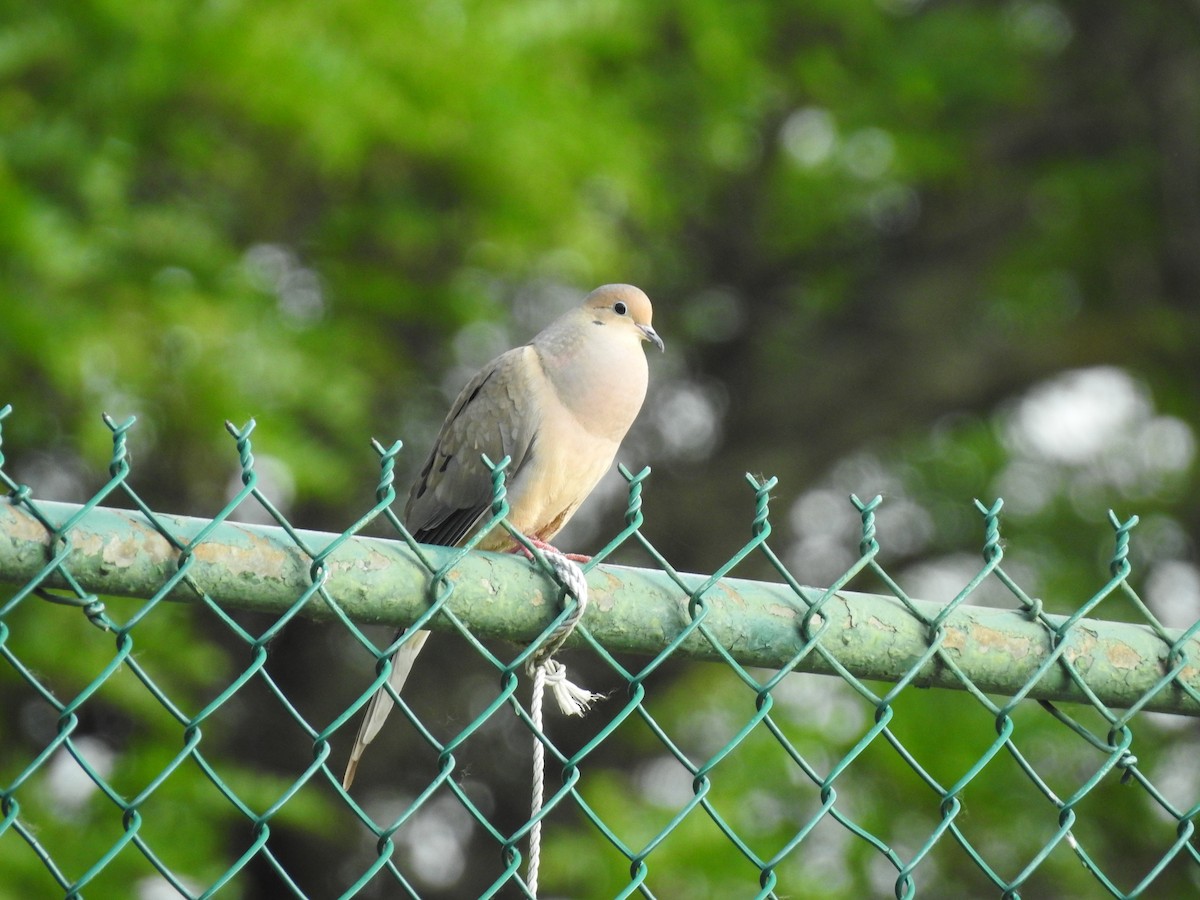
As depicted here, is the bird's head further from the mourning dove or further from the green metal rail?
the green metal rail

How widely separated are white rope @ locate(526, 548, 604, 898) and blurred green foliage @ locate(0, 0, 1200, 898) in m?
2.85

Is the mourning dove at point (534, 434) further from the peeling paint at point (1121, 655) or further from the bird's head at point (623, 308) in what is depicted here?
the peeling paint at point (1121, 655)

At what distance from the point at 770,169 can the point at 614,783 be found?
3.42 metres

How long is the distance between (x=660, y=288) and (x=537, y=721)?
20.1ft

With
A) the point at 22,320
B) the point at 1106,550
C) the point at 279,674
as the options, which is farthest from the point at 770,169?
the point at 22,320

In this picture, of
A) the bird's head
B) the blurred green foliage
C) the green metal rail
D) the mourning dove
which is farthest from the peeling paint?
the blurred green foliage

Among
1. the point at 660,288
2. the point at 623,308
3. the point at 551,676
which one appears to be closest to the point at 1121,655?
the point at 551,676

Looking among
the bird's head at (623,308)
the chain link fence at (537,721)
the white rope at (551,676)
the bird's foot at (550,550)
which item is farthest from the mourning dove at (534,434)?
the white rope at (551,676)

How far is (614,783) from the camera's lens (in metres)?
6.50

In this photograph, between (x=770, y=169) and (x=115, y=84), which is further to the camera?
(x=770, y=169)

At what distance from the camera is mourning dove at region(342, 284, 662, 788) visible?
124 inches

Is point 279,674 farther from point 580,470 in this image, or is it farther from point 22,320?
point 580,470

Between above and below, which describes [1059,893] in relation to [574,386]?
below

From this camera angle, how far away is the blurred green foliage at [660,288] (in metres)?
4.52
